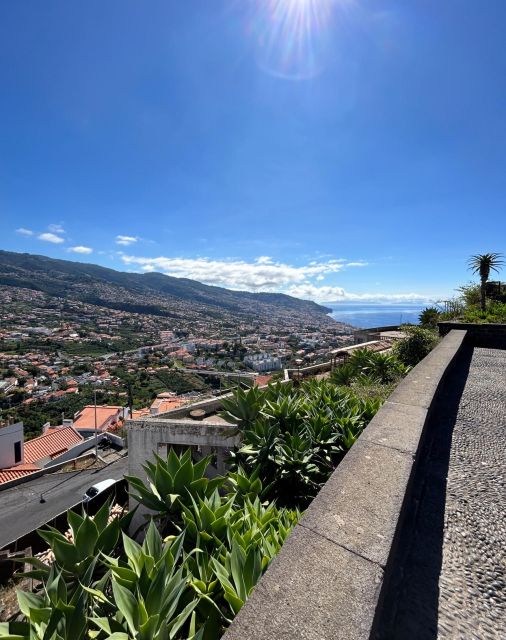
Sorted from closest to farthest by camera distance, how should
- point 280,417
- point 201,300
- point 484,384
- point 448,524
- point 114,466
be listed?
point 448,524, point 280,417, point 484,384, point 114,466, point 201,300

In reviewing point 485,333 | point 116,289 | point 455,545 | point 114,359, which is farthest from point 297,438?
point 116,289

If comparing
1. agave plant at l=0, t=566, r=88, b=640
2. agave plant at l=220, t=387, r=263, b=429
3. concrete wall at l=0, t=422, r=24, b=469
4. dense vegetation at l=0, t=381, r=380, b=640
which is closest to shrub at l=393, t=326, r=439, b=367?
dense vegetation at l=0, t=381, r=380, b=640

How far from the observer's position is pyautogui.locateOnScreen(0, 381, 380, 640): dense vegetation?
148cm

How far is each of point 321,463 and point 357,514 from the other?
5.32 ft

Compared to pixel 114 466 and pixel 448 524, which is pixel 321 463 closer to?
pixel 448 524

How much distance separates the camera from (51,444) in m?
18.5

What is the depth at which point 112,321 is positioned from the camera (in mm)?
84438

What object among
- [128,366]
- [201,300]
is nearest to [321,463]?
[128,366]

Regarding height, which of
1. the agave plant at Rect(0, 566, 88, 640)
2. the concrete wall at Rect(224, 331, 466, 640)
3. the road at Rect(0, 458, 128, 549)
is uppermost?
the concrete wall at Rect(224, 331, 466, 640)

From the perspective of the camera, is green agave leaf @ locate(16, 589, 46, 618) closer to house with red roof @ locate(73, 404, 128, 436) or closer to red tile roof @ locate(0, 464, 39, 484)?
red tile roof @ locate(0, 464, 39, 484)

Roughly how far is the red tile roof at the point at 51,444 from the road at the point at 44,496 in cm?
509

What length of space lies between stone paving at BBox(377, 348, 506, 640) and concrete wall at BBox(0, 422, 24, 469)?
62.4 ft

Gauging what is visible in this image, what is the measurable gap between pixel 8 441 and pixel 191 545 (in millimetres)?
18147

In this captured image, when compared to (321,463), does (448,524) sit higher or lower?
higher
